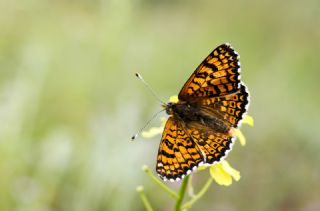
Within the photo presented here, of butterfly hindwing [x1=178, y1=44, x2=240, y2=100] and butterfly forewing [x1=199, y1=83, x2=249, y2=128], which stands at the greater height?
butterfly hindwing [x1=178, y1=44, x2=240, y2=100]

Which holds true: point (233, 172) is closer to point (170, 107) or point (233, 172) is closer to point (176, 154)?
point (176, 154)

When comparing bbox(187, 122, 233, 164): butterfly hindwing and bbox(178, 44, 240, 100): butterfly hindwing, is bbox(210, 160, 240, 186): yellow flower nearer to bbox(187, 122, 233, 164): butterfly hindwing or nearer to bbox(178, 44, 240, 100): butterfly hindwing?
bbox(187, 122, 233, 164): butterfly hindwing

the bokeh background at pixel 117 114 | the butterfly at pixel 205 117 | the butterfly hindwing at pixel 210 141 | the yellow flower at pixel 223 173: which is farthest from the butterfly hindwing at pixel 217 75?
the bokeh background at pixel 117 114

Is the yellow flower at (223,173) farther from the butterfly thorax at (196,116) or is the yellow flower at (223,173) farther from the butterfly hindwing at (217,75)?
the butterfly hindwing at (217,75)

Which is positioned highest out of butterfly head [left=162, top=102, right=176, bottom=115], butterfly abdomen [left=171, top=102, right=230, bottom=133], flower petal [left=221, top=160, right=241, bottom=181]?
butterfly head [left=162, top=102, right=176, bottom=115]

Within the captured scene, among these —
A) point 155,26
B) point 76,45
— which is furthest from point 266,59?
point 155,26

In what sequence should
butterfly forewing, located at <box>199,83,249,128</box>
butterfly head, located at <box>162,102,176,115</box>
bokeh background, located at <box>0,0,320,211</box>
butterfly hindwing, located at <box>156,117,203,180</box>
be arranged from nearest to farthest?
butterfly hindwing, located at <box>156,117,203,180</box> < butterfly forewing, located at <box>199,83,249,128</box> < butterfly head, located at <box>162,102,176,115</box> < bokeh background, located at <box>0,0,320,211</box>

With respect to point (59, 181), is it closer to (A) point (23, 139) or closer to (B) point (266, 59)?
(A) point (23, 139)

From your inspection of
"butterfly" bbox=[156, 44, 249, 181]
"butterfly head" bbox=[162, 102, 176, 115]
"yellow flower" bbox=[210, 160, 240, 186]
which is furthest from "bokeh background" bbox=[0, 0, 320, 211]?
"yellow flower" bbox=[210, 160, 240, 186]
